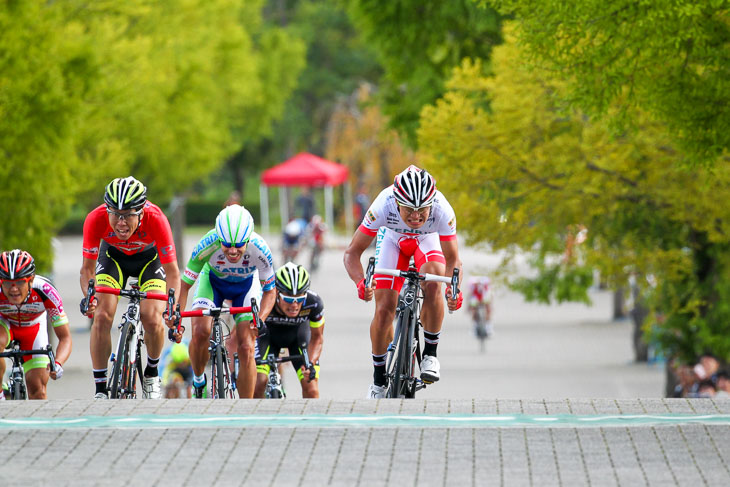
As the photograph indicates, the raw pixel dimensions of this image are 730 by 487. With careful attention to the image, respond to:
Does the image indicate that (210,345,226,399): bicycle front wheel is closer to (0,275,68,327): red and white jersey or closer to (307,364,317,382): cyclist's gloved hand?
(0,275,68,327): red and white jersey

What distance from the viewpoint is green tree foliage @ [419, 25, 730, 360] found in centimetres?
2153

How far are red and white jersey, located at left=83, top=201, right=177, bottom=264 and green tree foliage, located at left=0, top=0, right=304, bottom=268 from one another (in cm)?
1076

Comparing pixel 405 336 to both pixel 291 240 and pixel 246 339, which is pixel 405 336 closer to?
pixel 246 339

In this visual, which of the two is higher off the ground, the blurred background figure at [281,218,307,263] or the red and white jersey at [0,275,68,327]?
the red and white jersey at [0,275,68,327]

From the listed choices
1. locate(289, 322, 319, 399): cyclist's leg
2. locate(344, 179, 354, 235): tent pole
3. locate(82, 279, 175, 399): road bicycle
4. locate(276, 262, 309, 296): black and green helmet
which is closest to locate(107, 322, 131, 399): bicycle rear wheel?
locate(82, 279, 175, 399): road bicycle

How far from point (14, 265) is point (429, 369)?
3.34 meters

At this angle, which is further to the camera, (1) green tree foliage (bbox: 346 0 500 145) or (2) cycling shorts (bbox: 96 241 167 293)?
(1) green tree foliage (bbox: 346 0 500 145)

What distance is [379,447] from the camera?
832cm

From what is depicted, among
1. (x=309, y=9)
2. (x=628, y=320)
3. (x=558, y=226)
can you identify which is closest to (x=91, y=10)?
(x=558, y=226)

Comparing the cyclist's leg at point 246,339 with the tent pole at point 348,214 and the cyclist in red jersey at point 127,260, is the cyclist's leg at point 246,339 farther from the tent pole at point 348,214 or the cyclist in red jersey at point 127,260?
the tent pole at point 348,214

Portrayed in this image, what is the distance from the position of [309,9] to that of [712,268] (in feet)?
179

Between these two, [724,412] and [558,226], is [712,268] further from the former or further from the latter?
[724,412]

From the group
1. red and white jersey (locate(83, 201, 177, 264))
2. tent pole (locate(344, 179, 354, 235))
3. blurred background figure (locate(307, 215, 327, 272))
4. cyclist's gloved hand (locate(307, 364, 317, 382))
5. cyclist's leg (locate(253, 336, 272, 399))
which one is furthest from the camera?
tent pole (locate(344, 179, 354, 235))

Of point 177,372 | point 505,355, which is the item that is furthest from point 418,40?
point 177,372
